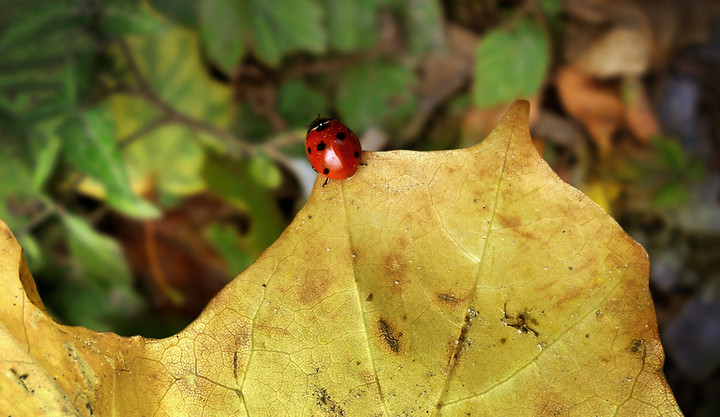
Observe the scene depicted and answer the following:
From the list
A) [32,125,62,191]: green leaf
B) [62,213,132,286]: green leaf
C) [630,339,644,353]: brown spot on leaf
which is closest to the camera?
[630,339,644,353]: brown spot on leaf

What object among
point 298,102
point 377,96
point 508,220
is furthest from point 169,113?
point 508,220

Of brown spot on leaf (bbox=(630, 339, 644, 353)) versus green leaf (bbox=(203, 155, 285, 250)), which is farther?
green leaf (bbox=(203, 155, 285, 250))

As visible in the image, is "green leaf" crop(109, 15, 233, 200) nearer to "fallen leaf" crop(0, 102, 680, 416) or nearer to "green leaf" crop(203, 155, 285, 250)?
"green leaf" crop(203, 155, 285, 250)

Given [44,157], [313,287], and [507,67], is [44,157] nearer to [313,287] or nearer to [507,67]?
[313,287]

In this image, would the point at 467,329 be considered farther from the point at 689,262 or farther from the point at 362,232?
the point at 689,262

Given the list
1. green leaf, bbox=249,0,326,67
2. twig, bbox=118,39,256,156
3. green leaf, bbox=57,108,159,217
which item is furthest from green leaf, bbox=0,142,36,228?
green leaf, bbox=249,0,326,67

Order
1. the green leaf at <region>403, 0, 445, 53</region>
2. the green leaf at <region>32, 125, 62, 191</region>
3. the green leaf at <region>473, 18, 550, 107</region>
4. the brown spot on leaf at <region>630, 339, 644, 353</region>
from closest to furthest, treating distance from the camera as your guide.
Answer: the brown spot on leaf at <region>630, 339, 644, 353</region>
the green leaf at <region>32, 125, 62, 191</region>
the green leaf at <region>473, 18, 550, 107</region>
the green leaf at <region>403, 0, 445, 53</region>

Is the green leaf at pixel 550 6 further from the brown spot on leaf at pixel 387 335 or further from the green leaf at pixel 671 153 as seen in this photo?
the brown spot on leaf at pixel 387 335

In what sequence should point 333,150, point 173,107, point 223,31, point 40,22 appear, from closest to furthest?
point 333,150 → point 40,22 → point 223,31 → point 173,107
